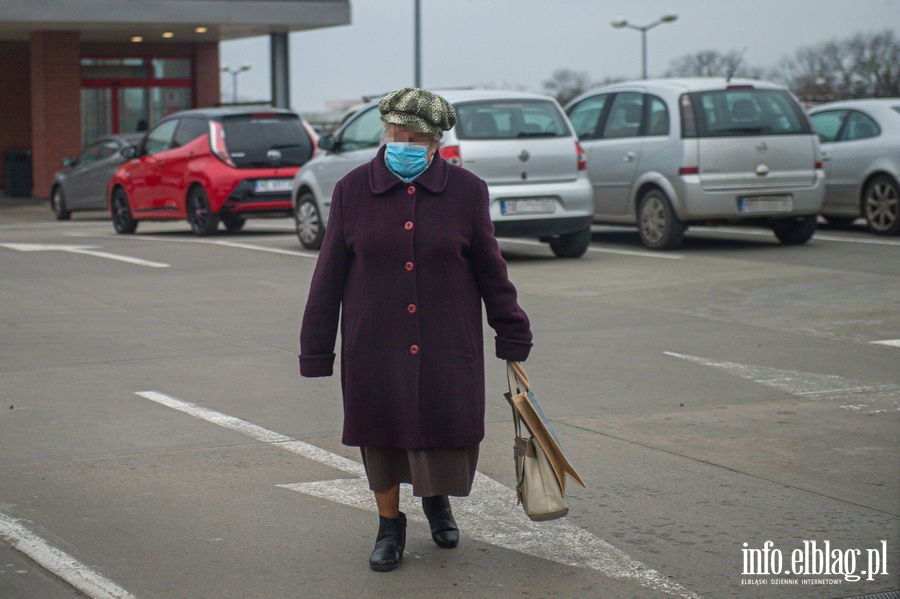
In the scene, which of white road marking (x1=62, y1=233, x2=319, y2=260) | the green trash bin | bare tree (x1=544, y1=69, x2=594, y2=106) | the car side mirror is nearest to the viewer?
the car side mirror

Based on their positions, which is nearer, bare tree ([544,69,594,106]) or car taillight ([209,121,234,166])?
car taillight ([209,121,234,166])

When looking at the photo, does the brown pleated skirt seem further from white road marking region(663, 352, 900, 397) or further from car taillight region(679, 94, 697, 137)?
car taillight region(679, 94, 697, 137)

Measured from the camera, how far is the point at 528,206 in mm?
13109

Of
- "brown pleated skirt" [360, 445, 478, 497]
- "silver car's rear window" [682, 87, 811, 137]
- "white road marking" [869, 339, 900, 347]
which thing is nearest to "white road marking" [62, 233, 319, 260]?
"silver car's rear window" [682, 87, 811, 137]

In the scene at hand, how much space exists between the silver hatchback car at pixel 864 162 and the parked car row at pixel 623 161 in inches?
0.7

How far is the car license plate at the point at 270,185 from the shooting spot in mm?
16906

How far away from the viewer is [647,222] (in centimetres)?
1473

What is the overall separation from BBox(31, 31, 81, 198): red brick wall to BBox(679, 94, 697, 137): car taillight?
18340 millimetres

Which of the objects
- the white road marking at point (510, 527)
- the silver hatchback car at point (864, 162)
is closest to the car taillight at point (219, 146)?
the silver hatchback car at point (864, 162)

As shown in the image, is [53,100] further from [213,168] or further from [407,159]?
[407,159]

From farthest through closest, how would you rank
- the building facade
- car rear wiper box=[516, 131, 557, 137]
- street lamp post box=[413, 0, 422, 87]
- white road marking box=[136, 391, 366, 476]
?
street lamp post box=[413, 0, 422, 87] < the building facade < car rear wiper box=[516, 131, 557, 137] < white road marking box=[136, 391, 366, 476]

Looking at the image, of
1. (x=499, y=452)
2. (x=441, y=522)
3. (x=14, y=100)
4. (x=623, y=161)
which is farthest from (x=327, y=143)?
(x=14, y=100)

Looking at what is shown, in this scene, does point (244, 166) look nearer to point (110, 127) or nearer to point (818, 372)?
point (818, 372)

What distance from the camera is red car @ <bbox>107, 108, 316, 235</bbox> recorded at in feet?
55.4
